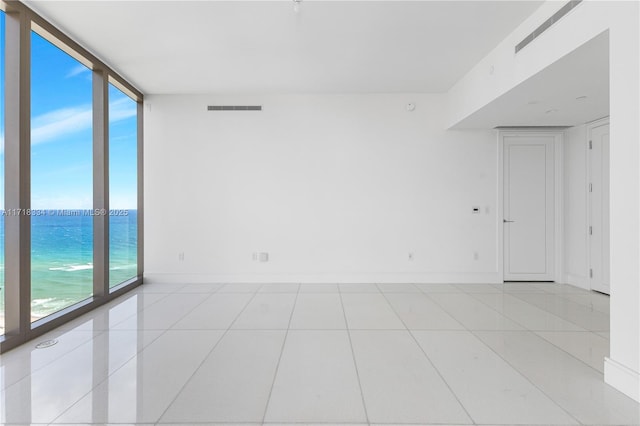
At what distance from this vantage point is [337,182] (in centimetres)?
522

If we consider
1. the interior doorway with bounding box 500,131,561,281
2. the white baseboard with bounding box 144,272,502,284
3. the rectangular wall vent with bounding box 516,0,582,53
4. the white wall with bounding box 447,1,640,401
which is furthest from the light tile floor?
the rectangular wall vent with bounding box 516,0,582,53

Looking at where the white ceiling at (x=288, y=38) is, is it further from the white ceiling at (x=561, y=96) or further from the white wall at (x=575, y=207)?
the white wall at (x=575, y=207)

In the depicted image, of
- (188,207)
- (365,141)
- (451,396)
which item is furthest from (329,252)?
(451,396)

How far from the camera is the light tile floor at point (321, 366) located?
72.4 inches

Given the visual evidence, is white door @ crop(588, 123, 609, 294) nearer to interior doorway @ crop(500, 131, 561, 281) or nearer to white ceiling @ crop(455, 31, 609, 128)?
white ceiling @ crop(455, 31, 609, 128)

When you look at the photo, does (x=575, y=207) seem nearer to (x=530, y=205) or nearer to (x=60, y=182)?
(x=530, y=205)

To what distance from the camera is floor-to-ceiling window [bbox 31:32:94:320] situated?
3.30m

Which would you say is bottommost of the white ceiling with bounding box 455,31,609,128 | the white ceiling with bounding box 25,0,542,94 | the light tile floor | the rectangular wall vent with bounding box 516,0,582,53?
the light tile floor

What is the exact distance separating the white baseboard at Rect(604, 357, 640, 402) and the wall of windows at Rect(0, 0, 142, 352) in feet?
16.0

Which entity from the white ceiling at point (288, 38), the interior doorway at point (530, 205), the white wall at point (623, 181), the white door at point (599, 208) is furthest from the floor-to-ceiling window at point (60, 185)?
the white door at point (599, 208)

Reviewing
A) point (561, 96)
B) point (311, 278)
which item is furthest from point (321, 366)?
point (561, 96)

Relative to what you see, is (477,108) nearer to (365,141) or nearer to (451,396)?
(365,141)

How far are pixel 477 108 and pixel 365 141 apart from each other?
5.79ft

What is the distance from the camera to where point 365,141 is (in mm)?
5223
